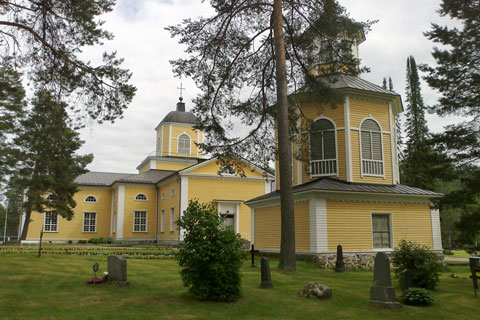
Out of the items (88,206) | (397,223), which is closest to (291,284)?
(397,223)

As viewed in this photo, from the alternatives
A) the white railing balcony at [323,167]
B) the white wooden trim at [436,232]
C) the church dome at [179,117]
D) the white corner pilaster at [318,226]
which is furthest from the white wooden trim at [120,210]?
the white wooden trim at [436,232]

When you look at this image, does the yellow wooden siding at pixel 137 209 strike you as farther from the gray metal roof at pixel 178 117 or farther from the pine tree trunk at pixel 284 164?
the pine tree trunk at pixel 284 164

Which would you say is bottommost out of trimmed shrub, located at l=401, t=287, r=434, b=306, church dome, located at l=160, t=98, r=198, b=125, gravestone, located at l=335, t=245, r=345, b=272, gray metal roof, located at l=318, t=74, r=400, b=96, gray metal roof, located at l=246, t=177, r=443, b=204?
trimmed shrub, located at l=401, t=287, r=434, b=306


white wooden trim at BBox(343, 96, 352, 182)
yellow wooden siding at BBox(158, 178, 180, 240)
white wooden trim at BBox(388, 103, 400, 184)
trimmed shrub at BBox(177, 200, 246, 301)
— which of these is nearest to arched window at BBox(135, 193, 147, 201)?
yellow wooden siding at BBox(158, 178, 180, 240)

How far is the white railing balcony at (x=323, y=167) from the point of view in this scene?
60.4 ft

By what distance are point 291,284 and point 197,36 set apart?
9659mm

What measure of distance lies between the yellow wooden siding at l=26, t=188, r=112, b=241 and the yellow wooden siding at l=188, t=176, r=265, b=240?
11.3 metres

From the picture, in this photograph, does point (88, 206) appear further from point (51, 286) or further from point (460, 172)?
point (460, 172)

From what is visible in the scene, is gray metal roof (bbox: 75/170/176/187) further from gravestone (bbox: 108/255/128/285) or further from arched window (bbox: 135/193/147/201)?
gravestone (bbox: 108/255/128/285)

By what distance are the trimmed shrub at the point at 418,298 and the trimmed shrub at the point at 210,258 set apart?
4.04 meters

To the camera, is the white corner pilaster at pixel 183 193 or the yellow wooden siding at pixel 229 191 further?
the yellow wooden siding at pixel 229 191

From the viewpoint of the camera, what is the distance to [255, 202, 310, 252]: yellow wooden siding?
16938 mm

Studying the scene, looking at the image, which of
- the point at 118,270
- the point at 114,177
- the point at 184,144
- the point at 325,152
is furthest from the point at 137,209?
the point at 118,270

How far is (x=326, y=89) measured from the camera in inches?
591
